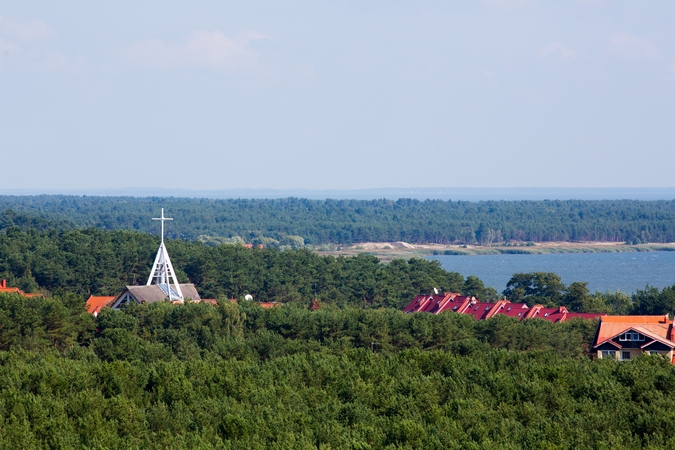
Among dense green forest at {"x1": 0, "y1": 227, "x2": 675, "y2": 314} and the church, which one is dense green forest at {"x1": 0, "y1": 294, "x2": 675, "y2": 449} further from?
dense green forest at {"x1": 0, "y1": 227, "x2": 675, "y2": 314}

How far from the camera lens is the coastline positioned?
11419cm

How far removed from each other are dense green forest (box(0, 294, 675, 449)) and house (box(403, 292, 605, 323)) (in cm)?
785

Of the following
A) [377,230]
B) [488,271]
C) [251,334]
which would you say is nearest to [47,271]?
[251,334]

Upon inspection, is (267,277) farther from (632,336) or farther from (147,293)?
(632,336)

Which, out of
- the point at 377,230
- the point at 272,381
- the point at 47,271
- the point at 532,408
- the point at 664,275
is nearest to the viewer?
the point at 532,408

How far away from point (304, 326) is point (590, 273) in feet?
177

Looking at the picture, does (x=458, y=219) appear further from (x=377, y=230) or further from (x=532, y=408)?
(x=532, y=408)

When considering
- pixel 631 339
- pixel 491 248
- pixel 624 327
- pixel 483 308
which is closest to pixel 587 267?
pixel 491 248

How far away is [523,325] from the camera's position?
3158cm

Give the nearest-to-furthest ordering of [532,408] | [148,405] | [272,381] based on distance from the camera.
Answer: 1. [532,408]
2. [148,405]
3. [272,381]

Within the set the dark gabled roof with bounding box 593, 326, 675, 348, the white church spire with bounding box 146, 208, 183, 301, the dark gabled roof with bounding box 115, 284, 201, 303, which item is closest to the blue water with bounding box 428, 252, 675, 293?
the white church spire with bounding box 146, 208, 183, 301

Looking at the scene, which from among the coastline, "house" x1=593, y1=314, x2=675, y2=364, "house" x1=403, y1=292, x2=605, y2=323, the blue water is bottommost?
the coastline

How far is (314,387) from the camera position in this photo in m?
21.6

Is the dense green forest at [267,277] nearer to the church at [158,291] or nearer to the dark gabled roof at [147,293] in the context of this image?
the church at [158,291]
